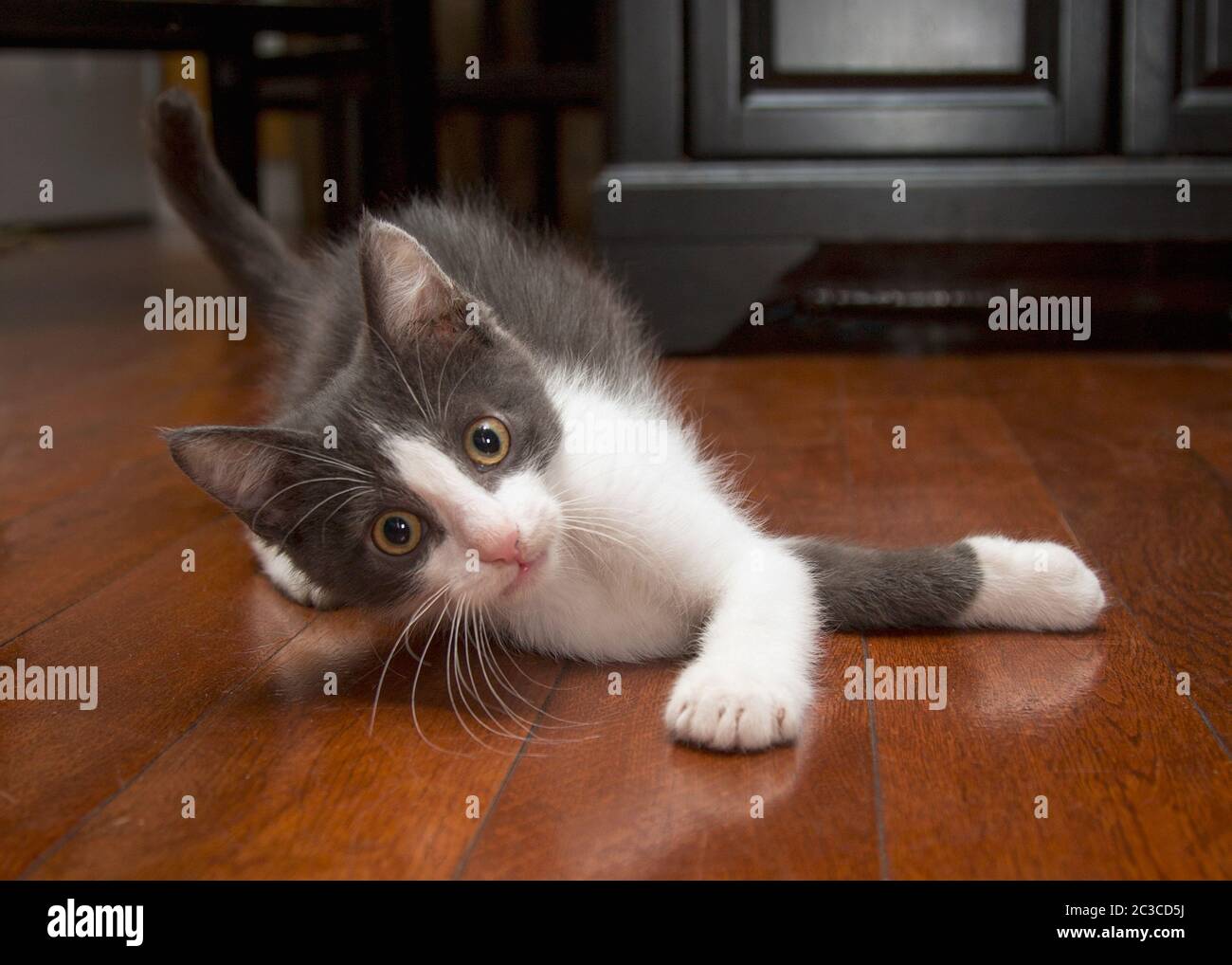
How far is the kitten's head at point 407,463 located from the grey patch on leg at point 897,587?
0.29 metres

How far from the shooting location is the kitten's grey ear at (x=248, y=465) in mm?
1084

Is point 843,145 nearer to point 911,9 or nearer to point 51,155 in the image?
point 911,9

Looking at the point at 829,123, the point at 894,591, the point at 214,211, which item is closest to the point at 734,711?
the point at 894,591

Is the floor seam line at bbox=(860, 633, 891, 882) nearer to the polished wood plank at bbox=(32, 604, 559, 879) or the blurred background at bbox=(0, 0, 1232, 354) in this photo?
the polished wood plank at bbox=(32, 604, 559, 879)

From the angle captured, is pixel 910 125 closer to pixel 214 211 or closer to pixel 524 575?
pixel 214 211

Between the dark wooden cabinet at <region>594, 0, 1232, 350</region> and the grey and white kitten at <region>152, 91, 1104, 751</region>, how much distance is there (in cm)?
128

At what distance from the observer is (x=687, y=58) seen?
253 cm

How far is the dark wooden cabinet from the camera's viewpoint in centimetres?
246

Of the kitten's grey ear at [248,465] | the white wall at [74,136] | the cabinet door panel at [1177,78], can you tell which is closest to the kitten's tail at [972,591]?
the kitten's grey ear at [248,465]

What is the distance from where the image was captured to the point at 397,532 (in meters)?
1.10

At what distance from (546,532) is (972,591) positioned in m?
0.42
